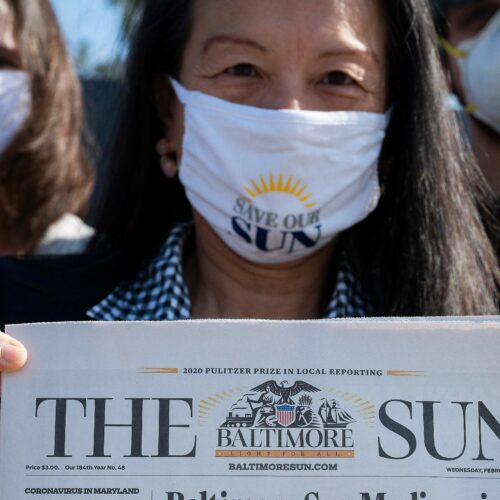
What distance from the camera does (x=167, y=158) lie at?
2.40 m

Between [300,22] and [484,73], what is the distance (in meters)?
1.03

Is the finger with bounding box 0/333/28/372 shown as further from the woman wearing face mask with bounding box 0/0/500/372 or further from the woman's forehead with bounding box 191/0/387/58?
the woman's forehead with bounding box 191/0/387/58

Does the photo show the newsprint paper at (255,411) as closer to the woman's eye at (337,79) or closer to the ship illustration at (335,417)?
the ship illustration at (335,417)

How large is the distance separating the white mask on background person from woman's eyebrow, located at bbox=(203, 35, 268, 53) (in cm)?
121

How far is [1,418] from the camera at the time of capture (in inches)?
61.7

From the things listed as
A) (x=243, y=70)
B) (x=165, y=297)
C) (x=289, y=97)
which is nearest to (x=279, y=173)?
(x=289, y=97)

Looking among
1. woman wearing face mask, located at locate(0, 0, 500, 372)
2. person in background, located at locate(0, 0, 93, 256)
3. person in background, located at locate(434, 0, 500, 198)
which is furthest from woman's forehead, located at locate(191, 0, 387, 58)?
person in background, located at locate(0, 0, 93, 256)

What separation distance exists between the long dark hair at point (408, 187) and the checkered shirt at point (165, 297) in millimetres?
45

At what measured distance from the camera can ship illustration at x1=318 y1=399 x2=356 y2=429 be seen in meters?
1.55

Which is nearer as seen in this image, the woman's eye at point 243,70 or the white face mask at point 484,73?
the woman's eye at point 243,70

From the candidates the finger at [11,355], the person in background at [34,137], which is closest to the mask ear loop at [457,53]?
the person in background at [34,137]

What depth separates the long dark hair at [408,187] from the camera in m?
2.18

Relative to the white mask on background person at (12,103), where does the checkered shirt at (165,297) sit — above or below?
below

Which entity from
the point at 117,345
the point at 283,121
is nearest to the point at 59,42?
the point at 283,121
